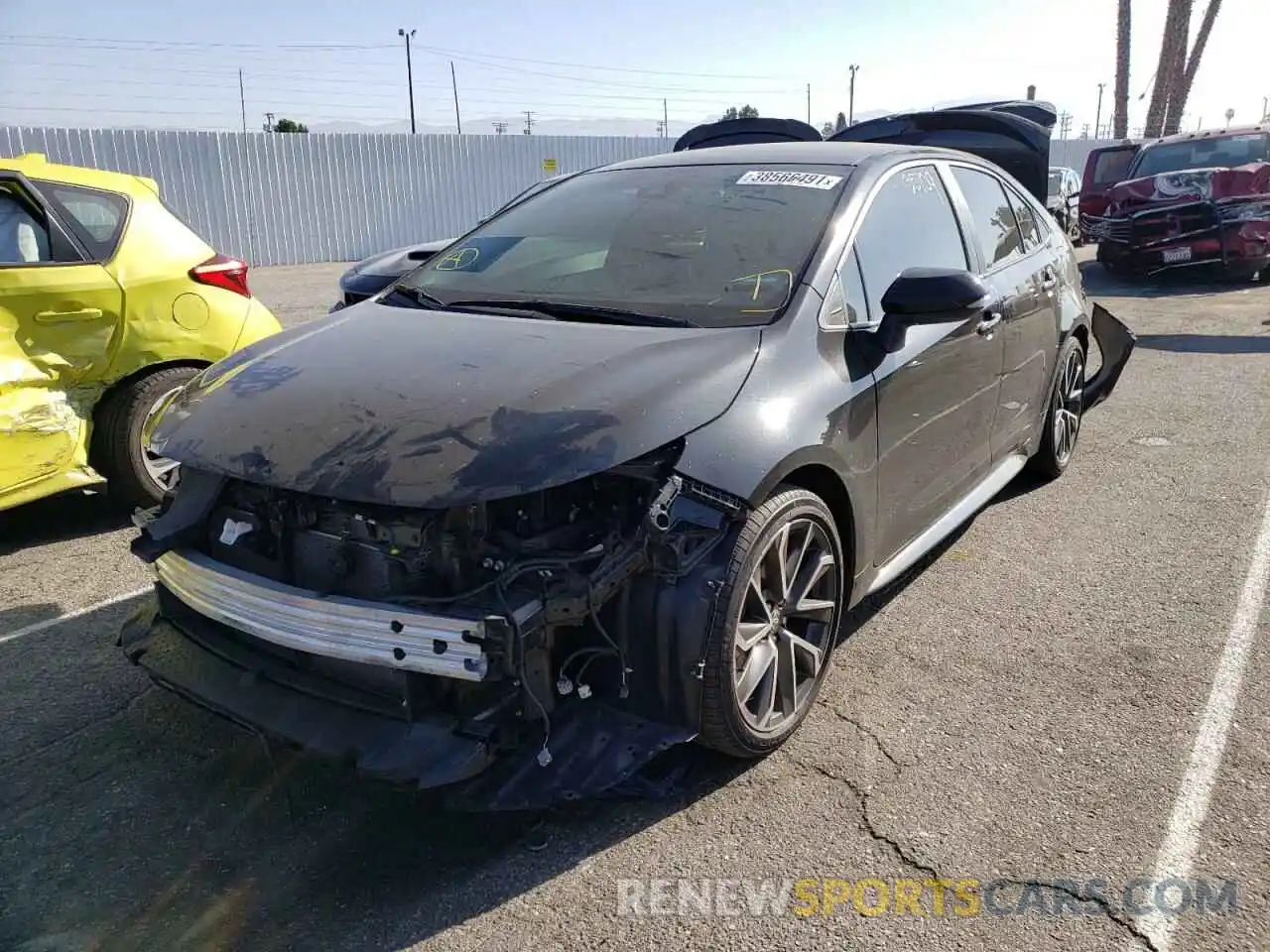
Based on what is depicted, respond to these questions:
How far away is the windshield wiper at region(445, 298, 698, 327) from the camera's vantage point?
310cm

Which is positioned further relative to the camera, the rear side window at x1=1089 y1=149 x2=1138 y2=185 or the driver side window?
the rear side window at x1=1089 y1=149 x2=1138 y2=185

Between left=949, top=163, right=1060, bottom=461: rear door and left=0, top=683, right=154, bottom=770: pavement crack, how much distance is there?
11.3 ft

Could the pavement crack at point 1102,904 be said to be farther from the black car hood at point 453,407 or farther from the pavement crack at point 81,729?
the pavement crack at point 81,729

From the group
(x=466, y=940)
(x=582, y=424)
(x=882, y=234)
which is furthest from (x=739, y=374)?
(x=466, y=940)

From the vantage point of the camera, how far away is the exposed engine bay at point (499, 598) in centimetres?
236

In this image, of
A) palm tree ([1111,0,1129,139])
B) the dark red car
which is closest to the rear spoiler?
the dark red car

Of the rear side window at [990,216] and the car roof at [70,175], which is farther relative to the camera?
the car roof at [70,175]

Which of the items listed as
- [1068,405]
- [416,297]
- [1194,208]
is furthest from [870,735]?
[1194,208]

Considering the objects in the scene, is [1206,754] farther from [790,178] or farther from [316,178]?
[316,178]

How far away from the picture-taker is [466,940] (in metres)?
2.28

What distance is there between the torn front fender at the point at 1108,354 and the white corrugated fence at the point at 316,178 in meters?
15.0

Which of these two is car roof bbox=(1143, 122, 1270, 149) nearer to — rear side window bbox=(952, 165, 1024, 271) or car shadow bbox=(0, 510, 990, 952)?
rear side window bbox=(952, 165, 1024, 271)

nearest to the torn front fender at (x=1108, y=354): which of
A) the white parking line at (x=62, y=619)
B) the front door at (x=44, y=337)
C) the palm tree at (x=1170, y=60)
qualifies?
the white parking line at (x=62, y=619)

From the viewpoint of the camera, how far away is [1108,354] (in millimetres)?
5992
